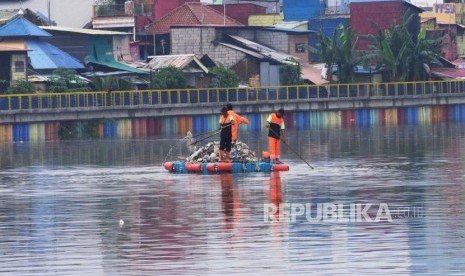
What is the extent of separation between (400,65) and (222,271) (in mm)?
63456

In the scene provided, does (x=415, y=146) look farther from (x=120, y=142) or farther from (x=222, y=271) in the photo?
(x=222, y=271)

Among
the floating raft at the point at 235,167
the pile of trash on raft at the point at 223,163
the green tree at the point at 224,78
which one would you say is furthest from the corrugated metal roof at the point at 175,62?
the floating raft at the point at 235,167

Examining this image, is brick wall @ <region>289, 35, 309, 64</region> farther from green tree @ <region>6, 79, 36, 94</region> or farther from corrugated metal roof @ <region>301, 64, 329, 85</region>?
green tree @ <region>6, 79, 36, 94</region>

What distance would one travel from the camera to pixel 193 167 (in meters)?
35.2

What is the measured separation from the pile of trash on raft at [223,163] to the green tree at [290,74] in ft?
143

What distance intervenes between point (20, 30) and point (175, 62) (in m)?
8.50

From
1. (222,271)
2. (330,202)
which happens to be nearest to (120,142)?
(330,202)

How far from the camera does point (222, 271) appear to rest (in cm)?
1761

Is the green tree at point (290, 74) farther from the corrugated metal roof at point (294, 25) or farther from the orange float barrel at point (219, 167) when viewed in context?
the orange float barrel at point (219, 167)

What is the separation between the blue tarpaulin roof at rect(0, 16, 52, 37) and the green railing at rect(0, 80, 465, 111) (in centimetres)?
890

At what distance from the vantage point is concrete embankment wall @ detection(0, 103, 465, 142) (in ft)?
216

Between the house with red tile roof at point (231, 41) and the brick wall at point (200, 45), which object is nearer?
the house with red tile roof at point (231, 41)

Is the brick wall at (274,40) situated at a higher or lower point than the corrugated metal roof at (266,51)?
higher

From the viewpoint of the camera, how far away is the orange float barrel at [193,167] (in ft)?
115
